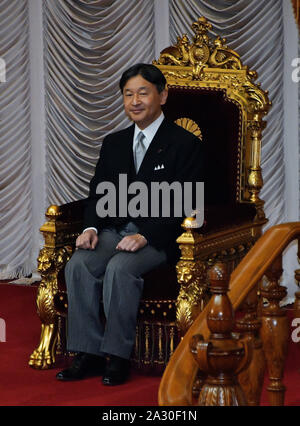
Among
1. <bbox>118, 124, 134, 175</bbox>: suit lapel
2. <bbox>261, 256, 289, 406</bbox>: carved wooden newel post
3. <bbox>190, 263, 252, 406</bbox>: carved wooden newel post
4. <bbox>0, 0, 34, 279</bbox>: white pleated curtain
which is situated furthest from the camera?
<bbox>0, 0, 34, 279</bbox>: white pleated curtain

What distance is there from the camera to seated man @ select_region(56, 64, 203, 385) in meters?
4.19

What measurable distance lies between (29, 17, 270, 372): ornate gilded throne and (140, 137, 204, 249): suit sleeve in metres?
0.10

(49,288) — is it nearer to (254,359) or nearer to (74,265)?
(74,265)

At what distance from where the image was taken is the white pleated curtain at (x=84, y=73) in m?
6.16

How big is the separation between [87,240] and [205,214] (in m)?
0.62

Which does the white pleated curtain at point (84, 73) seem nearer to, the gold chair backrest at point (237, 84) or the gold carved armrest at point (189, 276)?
the gold chair backrest at point (237, 84)

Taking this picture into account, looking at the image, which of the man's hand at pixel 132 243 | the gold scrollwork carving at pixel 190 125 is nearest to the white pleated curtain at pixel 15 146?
the gold scrollwork carving at pixel 190 125

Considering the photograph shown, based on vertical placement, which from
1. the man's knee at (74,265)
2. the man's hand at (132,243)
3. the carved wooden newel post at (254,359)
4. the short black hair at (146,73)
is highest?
the short black hair at (146,73)

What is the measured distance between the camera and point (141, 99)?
14.9ft

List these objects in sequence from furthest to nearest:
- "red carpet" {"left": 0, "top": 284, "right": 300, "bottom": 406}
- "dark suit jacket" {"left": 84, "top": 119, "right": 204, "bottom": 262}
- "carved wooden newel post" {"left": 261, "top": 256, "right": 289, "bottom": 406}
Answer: "dark suit jacket" {"left": 84, "top": 119, "right": 204, "bottom": 262}
"red carpet" {"left": 0, "top": 284, "right": 300, "bottom": 406}
"carved wooden newel post" {"left": 261, "top": 256, "right": 289, "bottom": 406}

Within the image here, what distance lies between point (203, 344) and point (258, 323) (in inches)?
21.4

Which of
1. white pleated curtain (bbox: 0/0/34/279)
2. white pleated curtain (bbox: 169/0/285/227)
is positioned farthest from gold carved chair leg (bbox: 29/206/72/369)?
white pleated curtain (bbox: 0/0/34/279)

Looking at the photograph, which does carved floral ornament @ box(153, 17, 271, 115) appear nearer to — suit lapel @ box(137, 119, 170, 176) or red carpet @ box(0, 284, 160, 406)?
suit lapel @ box(137, 119, 170, 176)

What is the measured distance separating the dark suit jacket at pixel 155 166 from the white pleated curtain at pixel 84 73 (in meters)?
1.57
